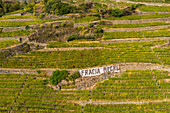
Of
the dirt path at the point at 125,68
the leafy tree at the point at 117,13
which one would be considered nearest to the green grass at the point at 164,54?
the dirt path at the point at 125,68

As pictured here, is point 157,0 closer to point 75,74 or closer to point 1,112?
Result: point 75,74

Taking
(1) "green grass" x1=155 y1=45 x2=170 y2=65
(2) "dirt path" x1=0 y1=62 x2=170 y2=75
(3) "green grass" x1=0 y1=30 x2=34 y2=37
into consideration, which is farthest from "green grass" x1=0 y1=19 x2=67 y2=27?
(1) "green grass" x1=155 y1=45 x2=170 y2=65

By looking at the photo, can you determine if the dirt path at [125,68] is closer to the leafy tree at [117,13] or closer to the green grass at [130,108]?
the green grass at [130,108]

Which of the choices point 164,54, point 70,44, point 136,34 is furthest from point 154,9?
point 70,44

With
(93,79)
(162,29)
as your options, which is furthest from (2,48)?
(162,29)

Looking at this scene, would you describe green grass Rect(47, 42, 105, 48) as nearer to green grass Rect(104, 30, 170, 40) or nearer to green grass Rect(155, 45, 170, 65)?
green grass Rect(104, 30, 170, 40)

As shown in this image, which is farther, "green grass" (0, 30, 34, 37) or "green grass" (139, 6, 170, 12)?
"green grass" (139, 6, 170, 12)

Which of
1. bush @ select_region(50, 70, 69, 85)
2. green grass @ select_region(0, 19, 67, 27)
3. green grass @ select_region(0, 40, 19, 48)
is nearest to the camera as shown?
bush @ select_region(50, 70, 69, 85)
